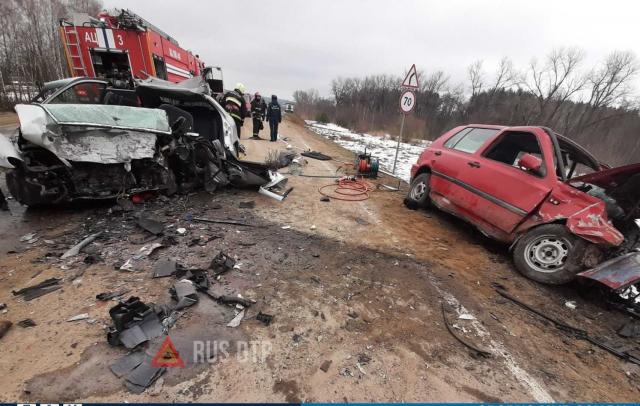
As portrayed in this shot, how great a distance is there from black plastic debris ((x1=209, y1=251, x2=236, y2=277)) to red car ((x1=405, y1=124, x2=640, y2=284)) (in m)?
3.47

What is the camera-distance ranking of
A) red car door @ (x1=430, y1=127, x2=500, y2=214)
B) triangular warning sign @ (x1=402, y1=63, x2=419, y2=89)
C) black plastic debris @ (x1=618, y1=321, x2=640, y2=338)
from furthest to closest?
triangular warning sign @ (x1=402, y1=63, x2=419, y2=89)
red car door @ (x1=430, y1=127, x2=500, y2=214)
black plastic debris @ (x1=618, y1=321, x2=640, y2=338)

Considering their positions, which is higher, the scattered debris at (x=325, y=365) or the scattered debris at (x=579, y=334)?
the scattered debris at (x=325, y=365)

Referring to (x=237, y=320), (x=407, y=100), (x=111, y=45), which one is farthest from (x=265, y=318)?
(x=111, y=45)

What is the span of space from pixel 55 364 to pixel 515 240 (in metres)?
4.65

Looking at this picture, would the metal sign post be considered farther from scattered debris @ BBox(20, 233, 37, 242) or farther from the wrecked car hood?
scattered debris @ BBox(20, 233, 37, 242)

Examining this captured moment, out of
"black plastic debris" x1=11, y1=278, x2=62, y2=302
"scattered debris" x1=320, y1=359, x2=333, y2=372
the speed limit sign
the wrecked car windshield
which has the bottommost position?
"scattered debris" x1=320, y1=359, x2=333, y2=372

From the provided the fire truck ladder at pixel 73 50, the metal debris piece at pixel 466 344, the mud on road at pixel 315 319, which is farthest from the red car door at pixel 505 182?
the fire truck ladder at pixel 73 50

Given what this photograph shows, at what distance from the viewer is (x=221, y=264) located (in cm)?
304

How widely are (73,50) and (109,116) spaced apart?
6986mm

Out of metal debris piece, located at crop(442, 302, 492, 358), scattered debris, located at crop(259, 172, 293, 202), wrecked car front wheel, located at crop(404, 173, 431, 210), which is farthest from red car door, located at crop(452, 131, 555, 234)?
scattered debris, located at crop(259, 172, 293, 202)

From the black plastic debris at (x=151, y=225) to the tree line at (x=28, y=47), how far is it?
61.1ft

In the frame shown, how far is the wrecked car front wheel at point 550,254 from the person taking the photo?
10.2 feet

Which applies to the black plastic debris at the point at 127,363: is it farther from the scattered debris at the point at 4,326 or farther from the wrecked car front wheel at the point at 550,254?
the wrecked car front wheel at the point at 550,254

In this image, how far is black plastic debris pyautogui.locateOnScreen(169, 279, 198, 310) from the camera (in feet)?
8.06
